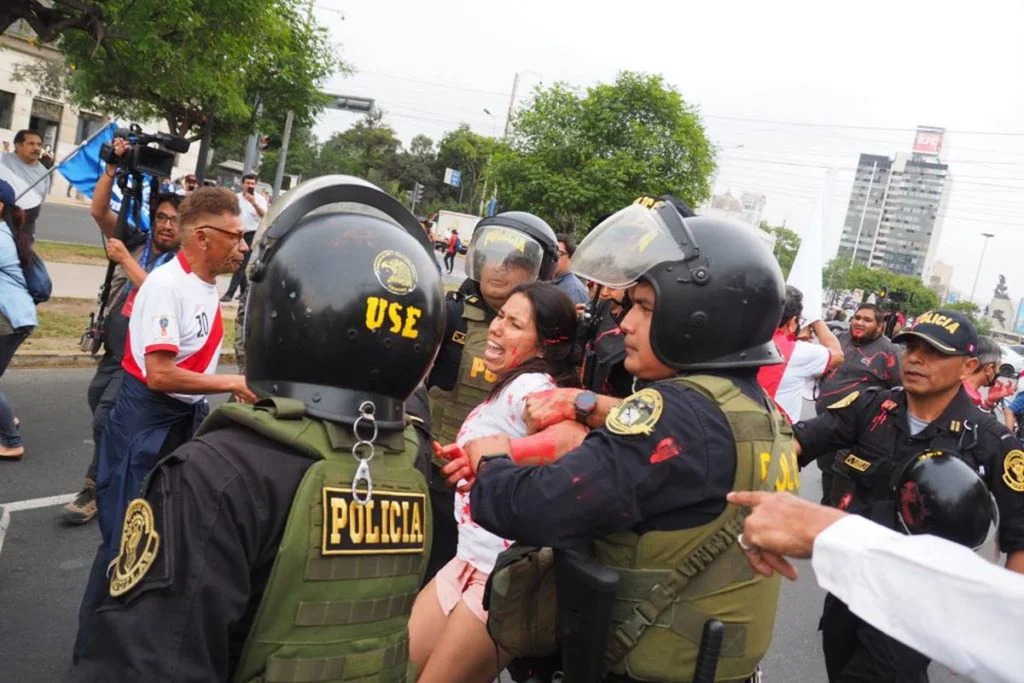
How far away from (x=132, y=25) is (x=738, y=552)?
346 inches

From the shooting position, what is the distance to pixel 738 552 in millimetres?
1859

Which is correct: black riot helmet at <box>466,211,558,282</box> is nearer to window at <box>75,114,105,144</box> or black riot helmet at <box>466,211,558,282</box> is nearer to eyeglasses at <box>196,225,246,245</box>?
eyeglasses at <box>196,225,246,245</box>

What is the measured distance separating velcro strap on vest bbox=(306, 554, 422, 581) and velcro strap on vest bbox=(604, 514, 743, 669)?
0.55m

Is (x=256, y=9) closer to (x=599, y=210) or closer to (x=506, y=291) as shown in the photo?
(x=506, y=291)

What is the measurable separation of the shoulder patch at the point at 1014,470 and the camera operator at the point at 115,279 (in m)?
3.78

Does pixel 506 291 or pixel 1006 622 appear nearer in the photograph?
pixel 1006 622

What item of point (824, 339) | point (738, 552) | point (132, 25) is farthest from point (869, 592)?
point (132, 25)

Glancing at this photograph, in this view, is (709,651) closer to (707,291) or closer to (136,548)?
(707,291)

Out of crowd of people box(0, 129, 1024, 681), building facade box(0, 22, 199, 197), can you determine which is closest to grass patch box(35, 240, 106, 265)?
crowd of people box(0, 129, 1024, 681)

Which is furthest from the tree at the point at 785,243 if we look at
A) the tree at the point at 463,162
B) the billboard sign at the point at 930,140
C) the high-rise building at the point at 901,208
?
the billboard sign at the point at 930,140

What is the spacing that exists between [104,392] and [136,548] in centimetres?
285

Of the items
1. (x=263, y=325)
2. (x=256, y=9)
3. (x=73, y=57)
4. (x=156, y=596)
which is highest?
(x=256, y=9)

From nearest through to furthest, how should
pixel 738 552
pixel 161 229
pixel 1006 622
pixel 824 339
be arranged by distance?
pixel 1006 622
pixel 738 552
pixel 161 229
pixel 824 339

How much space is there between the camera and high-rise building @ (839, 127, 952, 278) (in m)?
171
